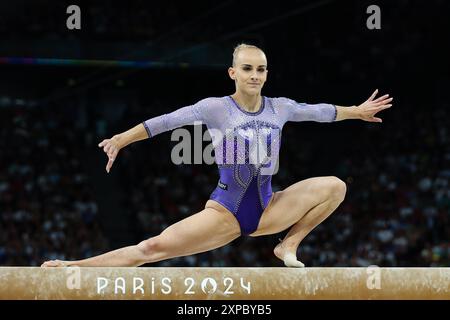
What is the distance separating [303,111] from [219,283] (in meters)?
1.34

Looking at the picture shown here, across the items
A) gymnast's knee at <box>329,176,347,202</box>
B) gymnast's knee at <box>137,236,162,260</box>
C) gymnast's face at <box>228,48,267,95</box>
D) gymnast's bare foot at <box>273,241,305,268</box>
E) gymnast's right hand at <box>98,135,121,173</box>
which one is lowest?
gymnast's bare foot at <box>273,241,305,268</box>

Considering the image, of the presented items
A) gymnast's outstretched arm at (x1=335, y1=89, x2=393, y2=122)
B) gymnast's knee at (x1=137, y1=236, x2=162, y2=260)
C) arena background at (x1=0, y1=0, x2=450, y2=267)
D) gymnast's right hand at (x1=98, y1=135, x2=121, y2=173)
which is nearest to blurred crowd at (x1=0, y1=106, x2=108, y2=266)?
arena background at (x1=0, y1=0, x2=450, y2=267)

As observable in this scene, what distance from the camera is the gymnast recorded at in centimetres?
521

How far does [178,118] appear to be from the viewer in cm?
518

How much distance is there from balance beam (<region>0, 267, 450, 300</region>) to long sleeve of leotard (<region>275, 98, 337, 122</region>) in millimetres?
1099

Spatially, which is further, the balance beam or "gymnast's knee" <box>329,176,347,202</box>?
"gymnast's knee" <box>329,176,347,202</box>

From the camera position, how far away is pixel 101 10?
1316cm

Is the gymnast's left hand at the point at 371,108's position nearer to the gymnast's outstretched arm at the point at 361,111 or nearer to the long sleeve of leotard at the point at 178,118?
the gymnast's outstretched arm at the point at 361,111

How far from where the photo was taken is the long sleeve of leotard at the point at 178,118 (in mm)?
5133

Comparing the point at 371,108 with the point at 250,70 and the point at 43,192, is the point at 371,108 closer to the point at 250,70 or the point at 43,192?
the point at 250,70

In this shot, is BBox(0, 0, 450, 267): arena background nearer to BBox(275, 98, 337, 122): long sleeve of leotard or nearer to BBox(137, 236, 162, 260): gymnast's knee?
BBox(275, 98, 337, 122): long sleeve of leotard

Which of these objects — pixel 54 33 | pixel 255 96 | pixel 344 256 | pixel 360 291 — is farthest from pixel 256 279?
pixel 54 33

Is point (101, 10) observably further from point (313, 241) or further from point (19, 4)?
point (313, 241)

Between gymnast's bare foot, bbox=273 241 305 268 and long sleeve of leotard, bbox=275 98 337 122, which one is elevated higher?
long sleeve of leotard, bbox=275 98 337 122
